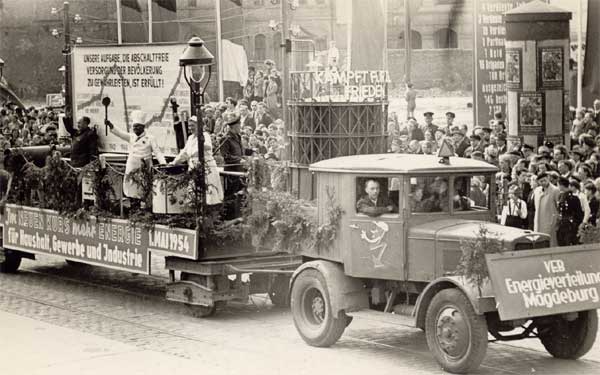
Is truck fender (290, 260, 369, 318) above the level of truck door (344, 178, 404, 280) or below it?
below

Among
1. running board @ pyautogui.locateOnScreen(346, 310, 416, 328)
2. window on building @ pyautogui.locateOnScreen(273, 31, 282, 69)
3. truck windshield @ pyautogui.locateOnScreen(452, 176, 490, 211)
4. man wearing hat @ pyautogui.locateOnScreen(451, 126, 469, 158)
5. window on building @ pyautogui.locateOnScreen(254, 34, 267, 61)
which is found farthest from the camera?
window on building @ pyautogui.locateOnScreen(254, 34, 267, 61)

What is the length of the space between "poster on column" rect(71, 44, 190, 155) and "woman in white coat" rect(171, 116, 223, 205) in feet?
4.51

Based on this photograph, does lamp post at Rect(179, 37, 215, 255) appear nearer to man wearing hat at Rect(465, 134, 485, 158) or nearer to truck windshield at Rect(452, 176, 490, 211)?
truck windshield at Rect(452, 176, 490, 211)

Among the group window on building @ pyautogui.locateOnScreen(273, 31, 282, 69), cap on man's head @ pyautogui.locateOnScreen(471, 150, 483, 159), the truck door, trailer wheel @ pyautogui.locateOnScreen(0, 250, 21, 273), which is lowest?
trailer wheel @ pyautogui.locateOnScreen(0, 250, 21, 273)

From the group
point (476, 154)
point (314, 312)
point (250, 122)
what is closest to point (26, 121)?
point (250, 122)

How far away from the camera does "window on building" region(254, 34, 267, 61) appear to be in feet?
144

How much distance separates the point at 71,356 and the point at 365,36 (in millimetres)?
8944

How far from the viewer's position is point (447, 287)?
11.1m

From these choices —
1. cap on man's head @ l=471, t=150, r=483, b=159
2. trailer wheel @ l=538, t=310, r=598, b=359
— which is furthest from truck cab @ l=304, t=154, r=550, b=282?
cap on man's head @ l=471, t=150, r=483, b=159

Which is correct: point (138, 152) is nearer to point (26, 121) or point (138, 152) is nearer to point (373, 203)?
point (373, 203)

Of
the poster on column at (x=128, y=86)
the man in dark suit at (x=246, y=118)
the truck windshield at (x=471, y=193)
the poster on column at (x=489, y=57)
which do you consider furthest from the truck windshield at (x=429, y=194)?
the man in dark suit at (x=246, y=118)

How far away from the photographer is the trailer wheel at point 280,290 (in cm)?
1456

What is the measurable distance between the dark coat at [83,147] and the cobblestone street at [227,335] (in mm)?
1890

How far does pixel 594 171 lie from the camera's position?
15.5 m
